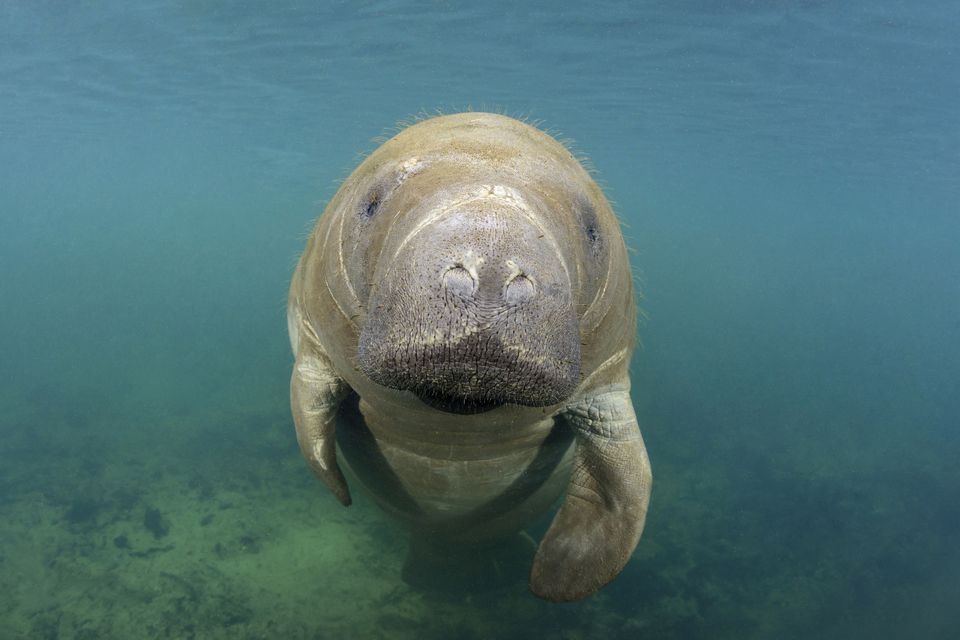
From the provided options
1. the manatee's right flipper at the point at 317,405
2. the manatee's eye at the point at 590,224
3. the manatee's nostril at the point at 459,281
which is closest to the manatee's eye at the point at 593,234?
the manatee's eye at the point at 590,224

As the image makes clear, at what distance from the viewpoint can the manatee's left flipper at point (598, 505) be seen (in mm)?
3254

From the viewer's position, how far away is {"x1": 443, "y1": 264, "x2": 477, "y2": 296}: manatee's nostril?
1.86 m

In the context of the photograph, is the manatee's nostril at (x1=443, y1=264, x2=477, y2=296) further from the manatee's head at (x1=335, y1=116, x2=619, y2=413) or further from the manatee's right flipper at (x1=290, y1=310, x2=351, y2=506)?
the manatee's right flipper at (x1=290, y1=310, x2=351, y2=506)

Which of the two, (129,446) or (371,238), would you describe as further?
(129,446)

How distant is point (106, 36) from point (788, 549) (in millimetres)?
18444

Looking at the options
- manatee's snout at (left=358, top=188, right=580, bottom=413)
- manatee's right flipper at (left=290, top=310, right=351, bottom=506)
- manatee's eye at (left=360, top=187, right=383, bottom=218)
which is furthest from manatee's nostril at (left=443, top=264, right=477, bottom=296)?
manatee's right flipper at (left=290, top=310, right=351, bottom=506)

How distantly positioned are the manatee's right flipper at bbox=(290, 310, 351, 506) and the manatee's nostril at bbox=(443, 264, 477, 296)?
1.41 metres

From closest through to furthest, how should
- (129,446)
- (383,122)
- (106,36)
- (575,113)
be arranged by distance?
(129,446), (106,36), (575,113), (383,122)

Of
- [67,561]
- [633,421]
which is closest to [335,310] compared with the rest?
[633,421]

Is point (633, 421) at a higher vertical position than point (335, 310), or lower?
lower

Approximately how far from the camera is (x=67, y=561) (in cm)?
647

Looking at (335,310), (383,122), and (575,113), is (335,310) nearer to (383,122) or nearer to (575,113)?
(575,113)

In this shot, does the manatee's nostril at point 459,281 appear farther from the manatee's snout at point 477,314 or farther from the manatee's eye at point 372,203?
the manatee's eye at point 372,203

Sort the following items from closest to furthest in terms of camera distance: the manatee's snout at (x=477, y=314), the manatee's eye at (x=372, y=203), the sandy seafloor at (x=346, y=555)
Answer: the manatee's snout at (x=477, y=314) → the manatee's eye at (x=372, y=203) → the sandy seafloor at (x=346, y=555)
